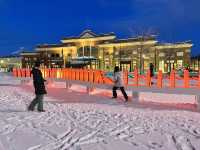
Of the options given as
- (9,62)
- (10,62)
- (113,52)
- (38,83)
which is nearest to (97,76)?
(38,83)

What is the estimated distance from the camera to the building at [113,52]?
66.6 metres

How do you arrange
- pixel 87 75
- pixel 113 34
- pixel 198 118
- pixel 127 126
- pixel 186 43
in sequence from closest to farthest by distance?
pixel 127 126 → pixel 198 118 → pixel 87 75 → pixel 186 43 → pixel 113 34

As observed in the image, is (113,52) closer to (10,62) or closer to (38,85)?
(10,62)

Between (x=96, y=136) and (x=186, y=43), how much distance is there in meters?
63.8

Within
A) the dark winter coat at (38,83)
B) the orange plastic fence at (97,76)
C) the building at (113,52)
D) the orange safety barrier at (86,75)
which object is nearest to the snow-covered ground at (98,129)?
the dark winter coat at (38,83)

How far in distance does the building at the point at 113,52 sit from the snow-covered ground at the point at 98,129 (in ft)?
135

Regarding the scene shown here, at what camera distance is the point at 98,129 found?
9.41 meters

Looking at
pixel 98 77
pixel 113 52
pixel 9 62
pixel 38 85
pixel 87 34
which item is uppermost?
pixel 87 34

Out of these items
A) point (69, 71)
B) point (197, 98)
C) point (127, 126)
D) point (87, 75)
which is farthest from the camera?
point (69, 71)

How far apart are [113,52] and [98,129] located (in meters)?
67.9

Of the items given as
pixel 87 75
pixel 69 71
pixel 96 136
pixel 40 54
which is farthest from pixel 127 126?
pixel 40 54

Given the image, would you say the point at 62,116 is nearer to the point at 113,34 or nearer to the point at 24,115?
the point at 24,115

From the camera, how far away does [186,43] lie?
2758 inches

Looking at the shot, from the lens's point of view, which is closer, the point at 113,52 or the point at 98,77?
the point at 98,77
